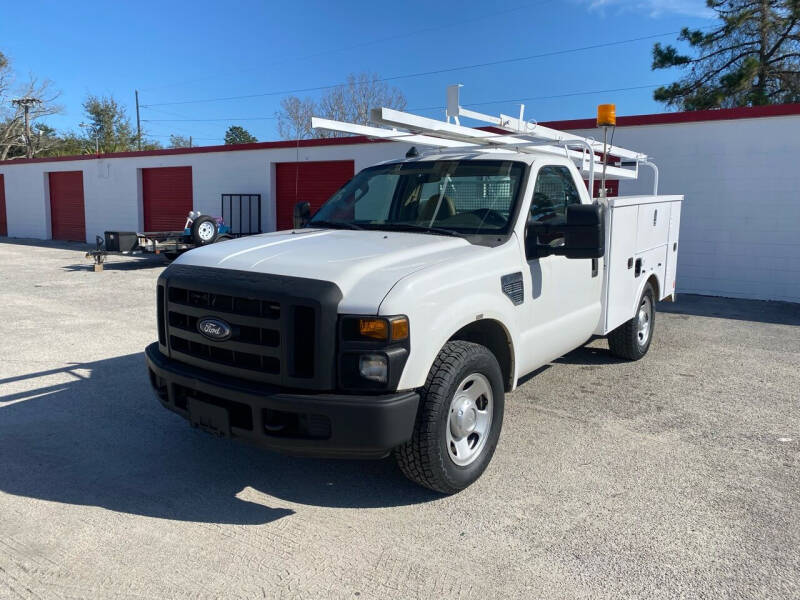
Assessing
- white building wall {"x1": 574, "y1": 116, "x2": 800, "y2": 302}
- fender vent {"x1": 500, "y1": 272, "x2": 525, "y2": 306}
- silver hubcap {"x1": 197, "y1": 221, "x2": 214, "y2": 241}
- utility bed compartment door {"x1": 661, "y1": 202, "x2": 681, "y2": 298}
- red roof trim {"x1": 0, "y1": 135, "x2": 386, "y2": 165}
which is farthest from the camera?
red roof trim {"x1": 0, "y1": 135, "x2": 386, "y2": 165}

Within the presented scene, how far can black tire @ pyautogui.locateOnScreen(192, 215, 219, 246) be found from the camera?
50.4 ft

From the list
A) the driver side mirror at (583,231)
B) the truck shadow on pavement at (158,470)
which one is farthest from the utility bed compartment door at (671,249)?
the truck shadow on pavement at (158,470)

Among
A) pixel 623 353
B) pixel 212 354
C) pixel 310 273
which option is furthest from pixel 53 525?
pixel 623 353

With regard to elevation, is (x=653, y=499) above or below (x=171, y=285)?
below

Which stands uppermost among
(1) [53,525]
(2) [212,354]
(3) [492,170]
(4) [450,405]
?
(3) [492,170]

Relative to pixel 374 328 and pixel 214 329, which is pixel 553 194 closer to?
pixel 374 328

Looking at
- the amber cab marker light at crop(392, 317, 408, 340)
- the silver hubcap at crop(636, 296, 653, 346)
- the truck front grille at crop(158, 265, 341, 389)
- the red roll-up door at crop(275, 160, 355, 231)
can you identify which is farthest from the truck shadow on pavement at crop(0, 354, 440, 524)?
the red roll-up door at crop(275, 160, 355, 231)

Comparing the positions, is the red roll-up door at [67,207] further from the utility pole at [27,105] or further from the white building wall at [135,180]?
the utility pole at [27,105]

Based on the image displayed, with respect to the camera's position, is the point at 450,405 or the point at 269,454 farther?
the point at 269,454

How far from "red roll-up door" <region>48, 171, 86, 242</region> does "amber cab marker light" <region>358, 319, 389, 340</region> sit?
79.7 ft

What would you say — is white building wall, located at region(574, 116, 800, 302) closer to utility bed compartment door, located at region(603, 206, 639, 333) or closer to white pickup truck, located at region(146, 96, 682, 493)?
utility bed compartment door, located at region(603, 206, 639, 333)

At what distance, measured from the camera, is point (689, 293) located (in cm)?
1246

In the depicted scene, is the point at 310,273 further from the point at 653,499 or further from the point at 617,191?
the point at 617,191

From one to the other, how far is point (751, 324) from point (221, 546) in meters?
8.57
